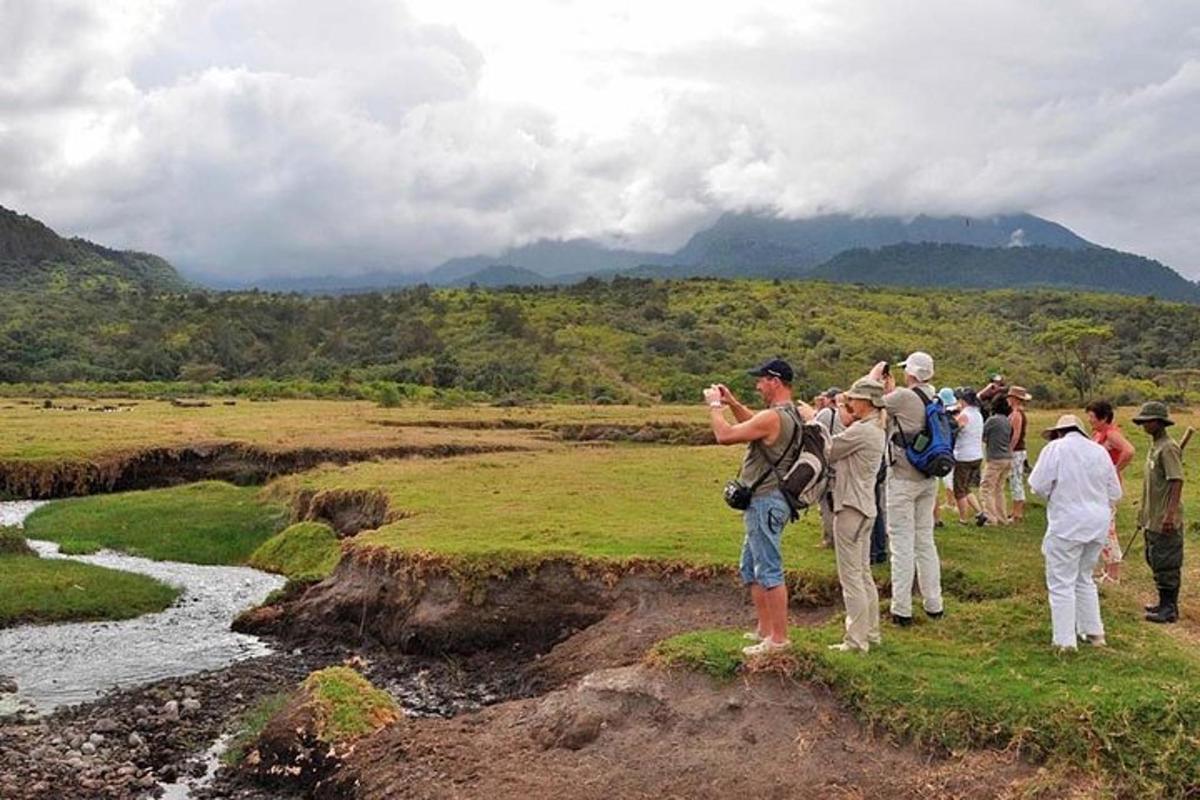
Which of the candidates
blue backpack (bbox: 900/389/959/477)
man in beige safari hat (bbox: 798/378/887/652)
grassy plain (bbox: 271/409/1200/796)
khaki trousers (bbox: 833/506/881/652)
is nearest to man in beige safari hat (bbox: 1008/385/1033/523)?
grassy plain (bbox: 271/409/1200/796)

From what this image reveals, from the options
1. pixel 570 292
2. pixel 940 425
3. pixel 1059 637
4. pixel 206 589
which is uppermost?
pixel 570 292

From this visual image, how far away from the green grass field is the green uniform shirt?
22.4m

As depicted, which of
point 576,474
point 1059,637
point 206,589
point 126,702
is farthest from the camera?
point 576,474

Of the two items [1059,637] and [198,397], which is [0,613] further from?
[198,397]

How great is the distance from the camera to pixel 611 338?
368 ft

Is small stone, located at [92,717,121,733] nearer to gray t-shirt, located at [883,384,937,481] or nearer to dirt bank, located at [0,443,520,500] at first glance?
gray t-shirt, located at [883,384,937,481]

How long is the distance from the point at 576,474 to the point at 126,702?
17.4 metres

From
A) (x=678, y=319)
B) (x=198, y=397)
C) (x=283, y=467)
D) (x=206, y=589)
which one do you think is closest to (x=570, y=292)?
(x=678, y=319)

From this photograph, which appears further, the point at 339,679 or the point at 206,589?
the point at 206,589

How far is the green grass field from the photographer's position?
1107 inches

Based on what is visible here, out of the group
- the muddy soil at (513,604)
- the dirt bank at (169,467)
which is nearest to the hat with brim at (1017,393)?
the muddy soil at (513,604)

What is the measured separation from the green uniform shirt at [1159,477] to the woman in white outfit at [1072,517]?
227 centimetres

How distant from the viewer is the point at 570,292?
145250 millimetres

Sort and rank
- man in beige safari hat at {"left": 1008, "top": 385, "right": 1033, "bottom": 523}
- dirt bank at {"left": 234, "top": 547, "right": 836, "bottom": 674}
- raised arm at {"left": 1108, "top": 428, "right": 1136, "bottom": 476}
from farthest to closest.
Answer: man in beige safari hat at {"left": 1008, "top": 385, "right": 1033, "bottom": 523} < dirt bank at {"left": 234, "top": 547, "right": 836, "bottom": 674} < raised arm at {"left": 1108, "top": 428, "right": 1136, "bottom": 476}
